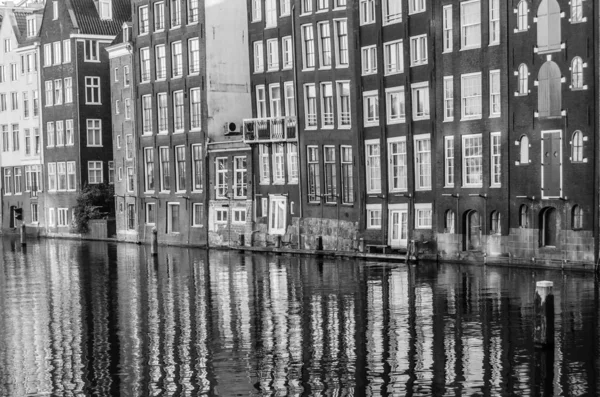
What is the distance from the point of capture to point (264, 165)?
72.8 metres

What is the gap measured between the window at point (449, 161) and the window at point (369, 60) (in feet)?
23.2

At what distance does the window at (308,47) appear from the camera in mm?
68312

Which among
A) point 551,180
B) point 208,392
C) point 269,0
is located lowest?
point 208,392

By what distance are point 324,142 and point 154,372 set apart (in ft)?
123

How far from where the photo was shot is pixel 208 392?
28.4m

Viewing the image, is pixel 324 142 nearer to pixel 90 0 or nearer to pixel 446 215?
pixel 446 215

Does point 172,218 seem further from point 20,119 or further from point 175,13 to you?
point 20,119

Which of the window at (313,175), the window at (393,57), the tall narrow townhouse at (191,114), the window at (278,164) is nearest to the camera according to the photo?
the window at (393,57)

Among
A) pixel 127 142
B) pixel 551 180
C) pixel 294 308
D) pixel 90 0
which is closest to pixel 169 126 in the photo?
pixel 127 142

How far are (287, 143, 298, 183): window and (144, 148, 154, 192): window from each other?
1780 centimetres

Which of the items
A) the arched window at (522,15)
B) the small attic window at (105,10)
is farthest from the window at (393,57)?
the small attic window at (105,10)

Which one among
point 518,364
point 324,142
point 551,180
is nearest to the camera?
point 518,364

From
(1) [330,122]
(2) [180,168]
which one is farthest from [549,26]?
(2) [180,168]

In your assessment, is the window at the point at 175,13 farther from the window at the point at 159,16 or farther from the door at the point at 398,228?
the door at the point at 398,228
